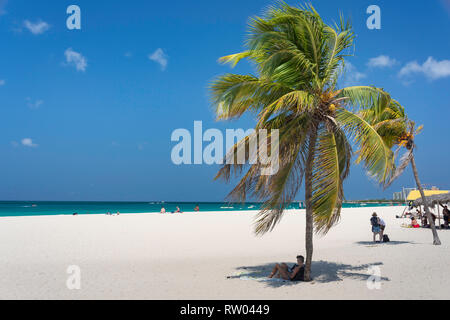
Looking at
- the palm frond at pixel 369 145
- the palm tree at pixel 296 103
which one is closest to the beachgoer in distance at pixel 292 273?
the palm tree at pixel 296 103

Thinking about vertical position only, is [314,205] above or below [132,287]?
above

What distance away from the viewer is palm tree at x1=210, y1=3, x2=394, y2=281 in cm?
684

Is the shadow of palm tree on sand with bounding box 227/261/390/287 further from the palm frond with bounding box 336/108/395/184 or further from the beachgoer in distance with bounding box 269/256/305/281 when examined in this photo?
the palm frond with bounding box 336/108/395/184

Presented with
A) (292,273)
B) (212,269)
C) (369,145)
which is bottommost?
→ (212,269)

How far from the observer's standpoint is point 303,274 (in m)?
7.46

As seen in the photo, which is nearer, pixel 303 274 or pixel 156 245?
pixel 303 274

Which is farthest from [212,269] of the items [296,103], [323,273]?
[296,103]

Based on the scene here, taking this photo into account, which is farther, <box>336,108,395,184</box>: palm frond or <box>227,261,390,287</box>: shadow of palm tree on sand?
<box>227,261,390,287</box>: shadow of palm tree on sand

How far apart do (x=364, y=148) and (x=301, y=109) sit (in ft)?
4.64

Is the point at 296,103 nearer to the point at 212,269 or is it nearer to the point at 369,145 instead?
the point at 369,145

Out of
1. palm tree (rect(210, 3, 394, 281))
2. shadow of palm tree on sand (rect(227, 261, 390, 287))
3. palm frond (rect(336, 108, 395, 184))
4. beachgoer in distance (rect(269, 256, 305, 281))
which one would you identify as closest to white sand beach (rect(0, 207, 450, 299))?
shadow of palm tree on sand (rect(227, 261, 390, 287))

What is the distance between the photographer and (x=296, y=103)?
6918 millimetres
